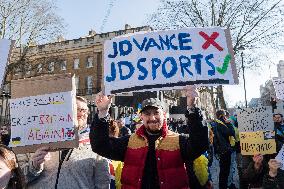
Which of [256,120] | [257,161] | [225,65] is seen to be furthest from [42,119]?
[256,120]

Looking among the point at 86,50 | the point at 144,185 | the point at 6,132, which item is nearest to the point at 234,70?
the point at 144,185

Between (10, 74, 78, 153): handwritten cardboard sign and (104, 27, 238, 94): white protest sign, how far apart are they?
66cm

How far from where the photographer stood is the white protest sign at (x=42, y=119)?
3.04 meters

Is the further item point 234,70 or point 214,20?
point 214,20

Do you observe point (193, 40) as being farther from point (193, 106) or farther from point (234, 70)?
point (193, 106)

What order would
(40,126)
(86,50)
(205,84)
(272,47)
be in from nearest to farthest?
(40,126) < (205,84) < (272,47) < (86,50)

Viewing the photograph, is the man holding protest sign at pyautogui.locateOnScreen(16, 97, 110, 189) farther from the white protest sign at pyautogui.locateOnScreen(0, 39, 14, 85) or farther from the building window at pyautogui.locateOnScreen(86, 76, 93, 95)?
the building window at pyautogui.locateOnScreen(86, 76, 93, 95)

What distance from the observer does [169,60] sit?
3795 millimetres

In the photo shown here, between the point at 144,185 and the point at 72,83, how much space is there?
102 cm

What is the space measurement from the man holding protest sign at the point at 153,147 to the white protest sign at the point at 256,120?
6.59ft

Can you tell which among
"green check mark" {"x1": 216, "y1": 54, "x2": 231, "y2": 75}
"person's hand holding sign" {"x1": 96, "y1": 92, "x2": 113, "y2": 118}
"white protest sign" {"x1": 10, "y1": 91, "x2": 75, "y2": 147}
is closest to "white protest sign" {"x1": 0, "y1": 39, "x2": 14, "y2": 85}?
"white protest sign" {"x1": 10, "y1": 91, "x2": 75, "y2": 147}

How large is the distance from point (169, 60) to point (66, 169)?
142 cm

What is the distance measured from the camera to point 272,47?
2716cm

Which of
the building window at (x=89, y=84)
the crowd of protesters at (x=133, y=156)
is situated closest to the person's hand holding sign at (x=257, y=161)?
the crowd of protesters at (x=133, y=156)
